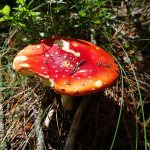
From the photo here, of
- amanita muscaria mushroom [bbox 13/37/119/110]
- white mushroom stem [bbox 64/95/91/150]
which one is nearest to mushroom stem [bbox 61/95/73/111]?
white mushroom stem [bbox 64/95/91/150]

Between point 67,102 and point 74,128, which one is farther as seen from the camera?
point 67,102

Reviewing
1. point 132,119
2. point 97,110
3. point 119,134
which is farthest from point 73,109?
point 132,119

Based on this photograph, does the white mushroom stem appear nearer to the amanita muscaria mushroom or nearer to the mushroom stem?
the mushroom stem

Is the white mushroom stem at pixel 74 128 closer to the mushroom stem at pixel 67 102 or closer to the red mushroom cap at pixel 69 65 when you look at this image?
the mushroom stem at pixel 67 102

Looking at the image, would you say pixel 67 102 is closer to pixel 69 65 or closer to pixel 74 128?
pixel 74 128

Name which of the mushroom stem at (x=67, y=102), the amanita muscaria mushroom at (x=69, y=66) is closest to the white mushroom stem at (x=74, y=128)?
the mushroom stem at (x=67, y=102)

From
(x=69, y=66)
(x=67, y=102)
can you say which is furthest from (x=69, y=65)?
(x=67, y=102)

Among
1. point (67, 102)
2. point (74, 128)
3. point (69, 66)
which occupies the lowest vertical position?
point (74, 128)

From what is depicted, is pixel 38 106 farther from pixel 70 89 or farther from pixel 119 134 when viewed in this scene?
pixel 119 134
